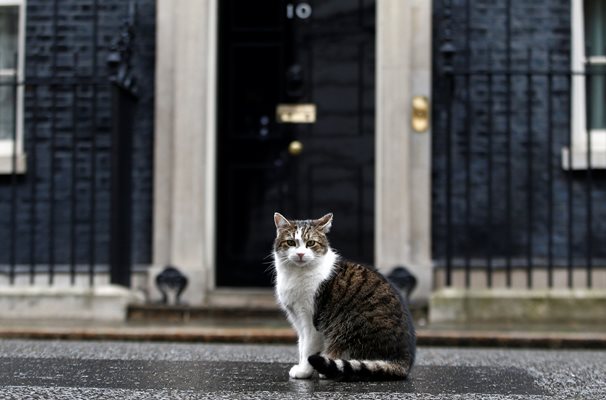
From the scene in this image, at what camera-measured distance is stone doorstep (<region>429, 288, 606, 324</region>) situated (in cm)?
929

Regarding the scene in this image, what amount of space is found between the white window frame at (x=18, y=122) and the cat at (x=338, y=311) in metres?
5.78

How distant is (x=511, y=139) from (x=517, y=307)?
63.4 inches

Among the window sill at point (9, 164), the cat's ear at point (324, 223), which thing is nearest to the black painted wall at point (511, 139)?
the window sill at point (9, 164)

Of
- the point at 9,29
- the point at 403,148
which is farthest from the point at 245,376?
the point at 9,29

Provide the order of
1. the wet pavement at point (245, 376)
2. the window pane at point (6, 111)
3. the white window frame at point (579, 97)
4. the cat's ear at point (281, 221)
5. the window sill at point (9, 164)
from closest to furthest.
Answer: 1. the wet pavement at point (245, 376)
2. the cat's ear at point (281, 221)
3. the white window frame at point (579, 97)
4. the window sill at point (9, 164)
5. the window pane at point (6, 111)

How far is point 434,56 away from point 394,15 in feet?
1.77

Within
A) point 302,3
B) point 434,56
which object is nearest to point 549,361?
point 434,56

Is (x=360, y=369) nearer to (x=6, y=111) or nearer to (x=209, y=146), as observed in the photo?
(x=209, y=146)

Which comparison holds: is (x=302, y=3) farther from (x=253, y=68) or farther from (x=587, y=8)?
(x=587, y=8)

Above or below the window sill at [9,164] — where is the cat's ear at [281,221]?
below

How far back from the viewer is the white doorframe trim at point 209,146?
9.85 m

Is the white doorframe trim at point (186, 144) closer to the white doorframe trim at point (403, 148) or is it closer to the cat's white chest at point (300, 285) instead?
the white doorframe trim at point (403, 148)

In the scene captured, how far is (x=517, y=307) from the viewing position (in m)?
9.33

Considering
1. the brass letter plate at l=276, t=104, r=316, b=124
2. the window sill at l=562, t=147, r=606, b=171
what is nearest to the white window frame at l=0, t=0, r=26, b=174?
the brass letter plate at l=276, t=104, r=316, b=124
